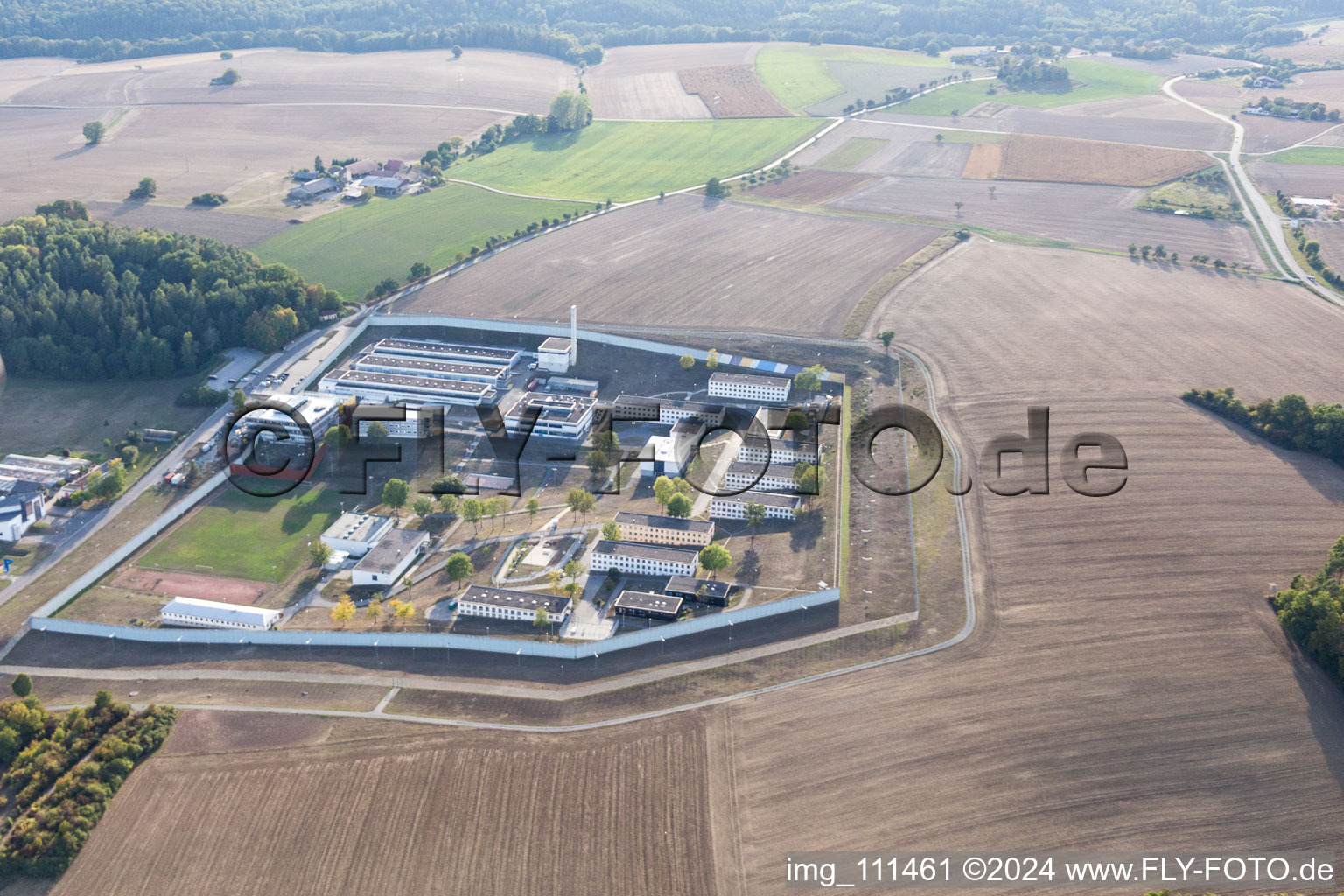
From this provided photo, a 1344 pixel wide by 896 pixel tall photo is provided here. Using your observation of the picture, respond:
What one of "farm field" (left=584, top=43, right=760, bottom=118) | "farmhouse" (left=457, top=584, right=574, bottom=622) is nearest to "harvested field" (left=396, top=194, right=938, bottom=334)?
"farmhouse" (left=457, top=584, right=574, bottom=622)

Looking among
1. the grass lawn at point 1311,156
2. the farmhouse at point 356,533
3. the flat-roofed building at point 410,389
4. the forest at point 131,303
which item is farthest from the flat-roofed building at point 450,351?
the grass lawn at point 1311,156

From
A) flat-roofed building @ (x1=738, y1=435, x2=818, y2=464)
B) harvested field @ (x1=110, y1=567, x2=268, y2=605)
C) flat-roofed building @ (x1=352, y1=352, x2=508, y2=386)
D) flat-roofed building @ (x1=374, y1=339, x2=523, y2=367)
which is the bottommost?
harvested field @ (x1=110, y1=567, x2=268, y2=605)

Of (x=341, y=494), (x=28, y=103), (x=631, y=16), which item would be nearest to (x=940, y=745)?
(x=341, y=494)

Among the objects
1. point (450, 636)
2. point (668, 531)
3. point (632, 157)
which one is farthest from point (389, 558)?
point (632, 157)

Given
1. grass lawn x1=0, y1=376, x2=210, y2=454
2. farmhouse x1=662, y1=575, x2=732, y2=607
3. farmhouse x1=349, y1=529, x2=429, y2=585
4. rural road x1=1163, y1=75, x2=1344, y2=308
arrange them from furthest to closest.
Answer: rural road x1=1163, y1=75, x2=1344, y2=308 < grass lawn x1=0, y1=376, x2=210, y2=454 < farmhouse x1=349, y1=529, x2=429, y2=585 < farmhouse x1=662, y1=575, x2=732, y2=607

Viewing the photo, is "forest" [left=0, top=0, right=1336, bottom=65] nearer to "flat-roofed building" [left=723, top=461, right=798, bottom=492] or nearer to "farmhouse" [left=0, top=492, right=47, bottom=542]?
"farmhouse" [left=0, top=492, right=47, bottom=542]
